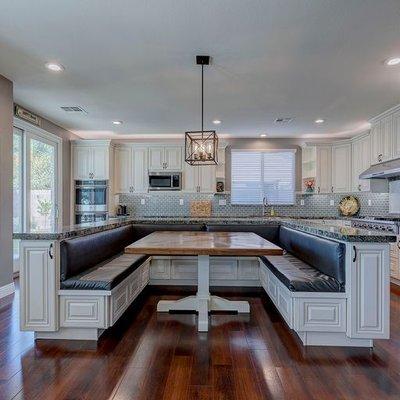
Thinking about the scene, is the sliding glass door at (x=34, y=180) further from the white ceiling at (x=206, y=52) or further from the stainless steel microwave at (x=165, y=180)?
the stainless steel microwave at (x=165, y=180)

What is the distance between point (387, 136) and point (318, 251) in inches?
127

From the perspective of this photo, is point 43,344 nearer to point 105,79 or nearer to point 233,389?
point 233,389

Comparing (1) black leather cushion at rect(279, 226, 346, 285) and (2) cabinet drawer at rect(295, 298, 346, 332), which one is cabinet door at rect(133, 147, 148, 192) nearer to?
(1) black leather cushion at rect(279, 226, 346, 285)

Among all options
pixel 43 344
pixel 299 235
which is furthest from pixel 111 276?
pixel 299 235

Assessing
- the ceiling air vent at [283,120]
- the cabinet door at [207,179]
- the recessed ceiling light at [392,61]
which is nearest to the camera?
the recessed ceiling light at [392,61]

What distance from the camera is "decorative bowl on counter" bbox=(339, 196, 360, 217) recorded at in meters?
6.30

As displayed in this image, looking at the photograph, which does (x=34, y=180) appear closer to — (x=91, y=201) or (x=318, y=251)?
(x=91, y=201)

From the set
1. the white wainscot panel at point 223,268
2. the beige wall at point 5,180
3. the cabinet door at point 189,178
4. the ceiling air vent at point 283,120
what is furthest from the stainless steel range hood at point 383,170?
the beige wall at point 5,180

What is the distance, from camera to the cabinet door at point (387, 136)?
473 centimetres

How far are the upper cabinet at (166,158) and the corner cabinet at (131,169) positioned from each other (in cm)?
18

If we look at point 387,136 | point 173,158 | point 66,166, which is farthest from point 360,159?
point 66,166

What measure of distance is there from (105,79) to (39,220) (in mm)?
3018

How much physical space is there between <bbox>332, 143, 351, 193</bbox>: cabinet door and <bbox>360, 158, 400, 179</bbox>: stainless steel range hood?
752 mm

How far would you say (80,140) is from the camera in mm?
6266
